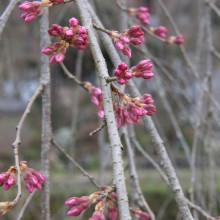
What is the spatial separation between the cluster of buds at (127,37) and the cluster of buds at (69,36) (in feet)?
0.24

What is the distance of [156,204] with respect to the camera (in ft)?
15.1

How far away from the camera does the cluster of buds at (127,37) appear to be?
2.97 ft

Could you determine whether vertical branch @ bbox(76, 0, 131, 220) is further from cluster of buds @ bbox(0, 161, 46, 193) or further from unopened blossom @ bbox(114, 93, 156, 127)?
cluster of buds @ bbox(0, 161, 46, 193)

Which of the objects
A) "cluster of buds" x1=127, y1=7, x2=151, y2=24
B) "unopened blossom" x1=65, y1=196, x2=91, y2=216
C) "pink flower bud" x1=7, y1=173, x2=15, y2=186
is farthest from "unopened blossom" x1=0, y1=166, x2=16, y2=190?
"cluster of buds" x1=127, y1=7, x2=151, y2=24

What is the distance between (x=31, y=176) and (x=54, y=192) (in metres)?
3.64

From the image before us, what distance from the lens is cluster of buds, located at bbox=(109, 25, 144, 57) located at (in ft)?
2.97

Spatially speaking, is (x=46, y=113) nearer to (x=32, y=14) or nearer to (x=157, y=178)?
(x=32, y=14)

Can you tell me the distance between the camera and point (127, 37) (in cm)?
92

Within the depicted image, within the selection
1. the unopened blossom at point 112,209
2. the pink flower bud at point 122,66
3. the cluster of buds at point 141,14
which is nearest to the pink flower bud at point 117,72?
the pink flower bud at point 122,66

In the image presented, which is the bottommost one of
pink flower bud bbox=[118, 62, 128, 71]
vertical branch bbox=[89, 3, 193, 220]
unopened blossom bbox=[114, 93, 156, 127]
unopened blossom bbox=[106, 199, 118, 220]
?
unopened blossom bbox=[106, 199, 118, 220]

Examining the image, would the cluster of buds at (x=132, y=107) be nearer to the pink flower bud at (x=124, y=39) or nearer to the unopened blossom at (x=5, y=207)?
the pink flower bud at (x=124, y=39)

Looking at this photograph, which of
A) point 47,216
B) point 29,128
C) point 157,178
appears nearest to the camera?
point 47,216

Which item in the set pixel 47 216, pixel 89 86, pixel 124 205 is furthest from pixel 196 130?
pixel 124 205

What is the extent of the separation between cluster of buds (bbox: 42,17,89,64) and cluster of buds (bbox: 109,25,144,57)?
7 centimetres
